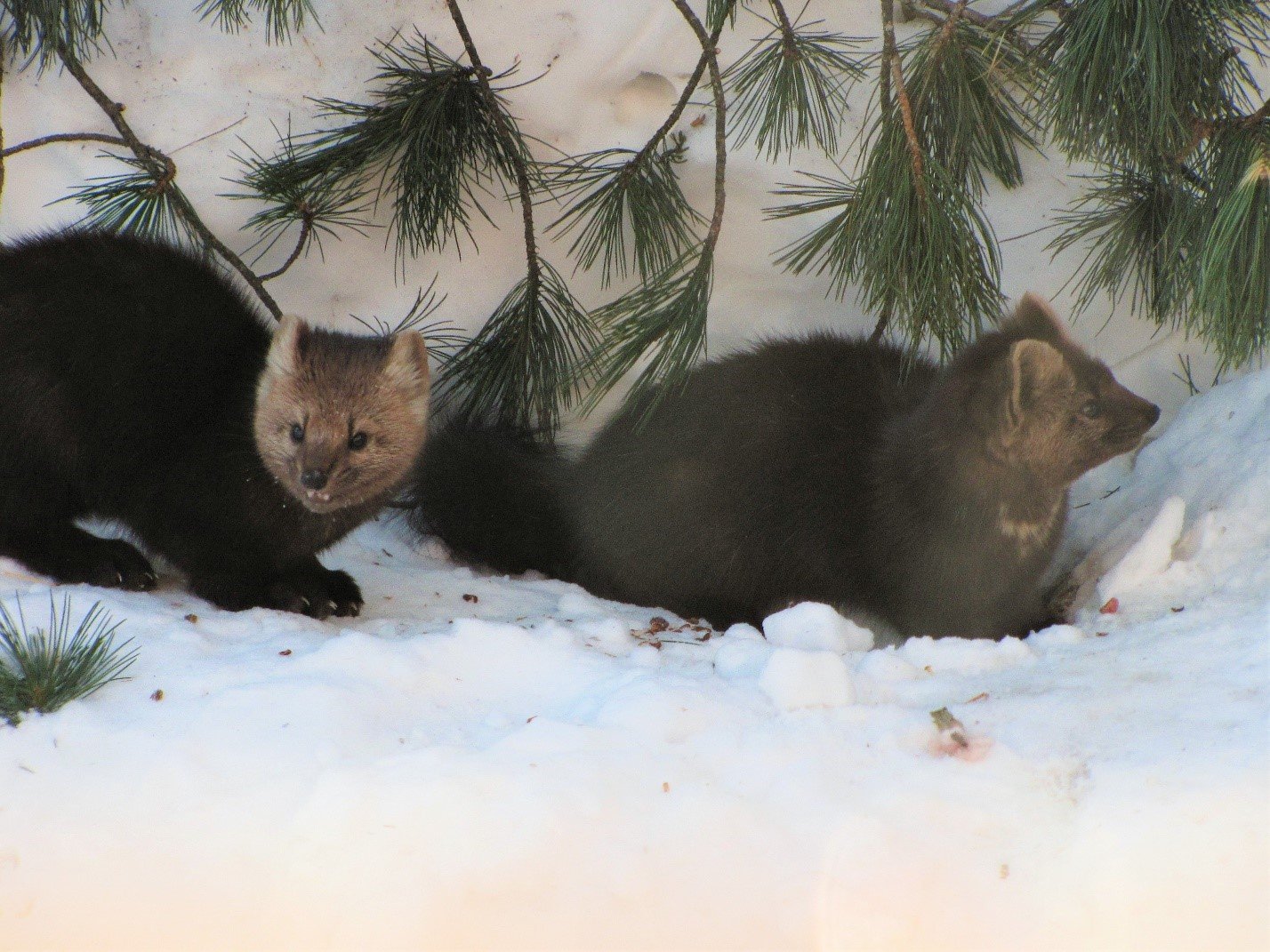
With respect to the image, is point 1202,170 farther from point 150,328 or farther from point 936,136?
point 150,328

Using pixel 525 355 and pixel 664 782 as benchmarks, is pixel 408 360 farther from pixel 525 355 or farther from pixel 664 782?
pixel 664 782

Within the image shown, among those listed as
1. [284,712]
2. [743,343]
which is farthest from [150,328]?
[743,343]

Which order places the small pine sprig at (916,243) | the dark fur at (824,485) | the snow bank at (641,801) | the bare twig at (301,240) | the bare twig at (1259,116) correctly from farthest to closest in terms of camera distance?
1. the bare twig at (301,240)
2. the dark fur at (824,485)
3. the small pine sprig at (916,243)
4. the bare twig at (1259,116)
5. the snow bank at (641,801)

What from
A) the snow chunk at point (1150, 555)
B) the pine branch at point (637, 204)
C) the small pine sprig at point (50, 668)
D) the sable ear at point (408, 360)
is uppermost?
the pine branch at point (637, 204)

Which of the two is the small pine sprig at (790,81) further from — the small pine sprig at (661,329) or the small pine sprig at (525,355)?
the small pine sprig at (525,355)

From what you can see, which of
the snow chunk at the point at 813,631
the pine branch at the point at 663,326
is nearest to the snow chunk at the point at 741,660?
the snow chunk at the point at 813,631

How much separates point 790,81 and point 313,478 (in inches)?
71.7

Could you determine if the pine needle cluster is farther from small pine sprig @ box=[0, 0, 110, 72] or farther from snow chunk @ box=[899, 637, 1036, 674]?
small pine sprig @ box=[0, 0, 110, 72]

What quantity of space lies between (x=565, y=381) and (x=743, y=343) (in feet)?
3.04

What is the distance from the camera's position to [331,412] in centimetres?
325

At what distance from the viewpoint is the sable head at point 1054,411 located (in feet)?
10.7

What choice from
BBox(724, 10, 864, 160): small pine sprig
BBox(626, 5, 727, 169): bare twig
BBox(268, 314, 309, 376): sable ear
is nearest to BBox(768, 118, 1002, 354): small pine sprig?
BBox(724, 10, 864, 160): small pine sprig

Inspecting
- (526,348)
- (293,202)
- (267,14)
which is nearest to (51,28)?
(267,14)

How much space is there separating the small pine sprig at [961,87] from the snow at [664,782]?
117 centimetres
